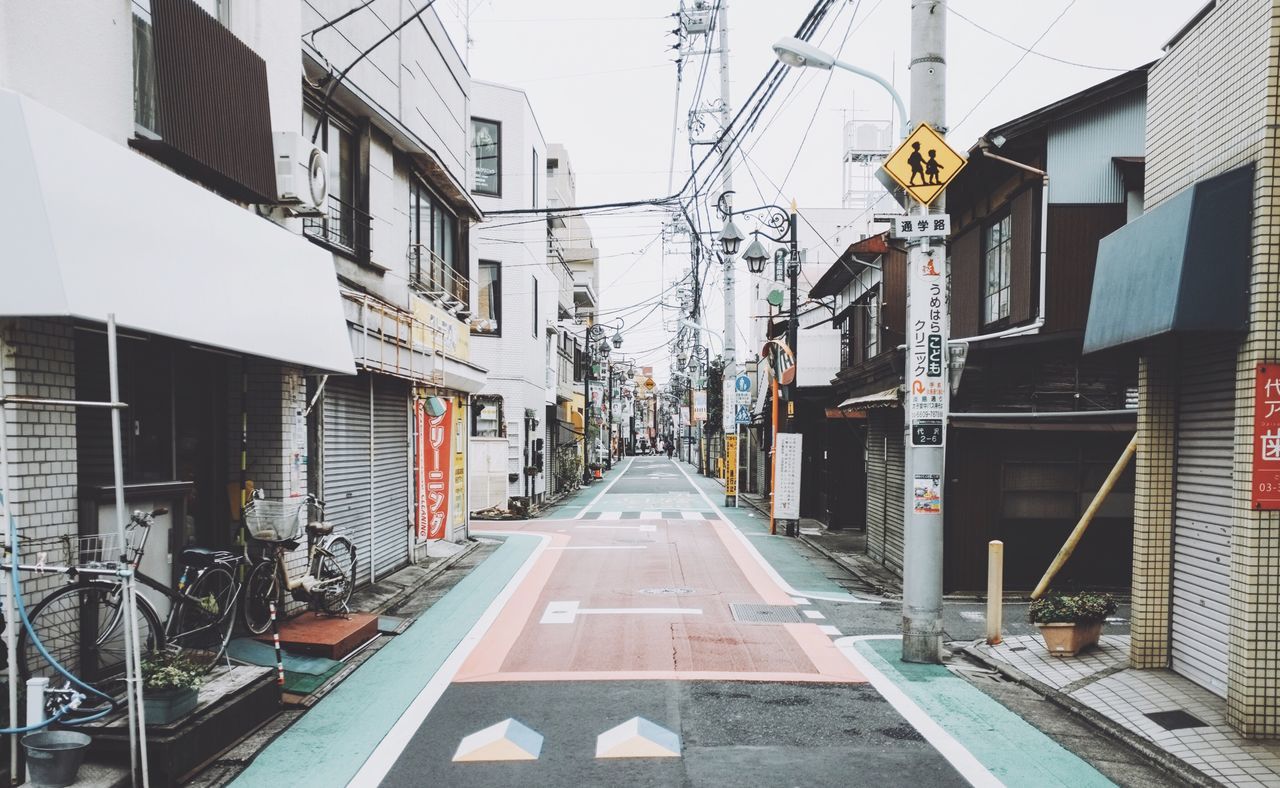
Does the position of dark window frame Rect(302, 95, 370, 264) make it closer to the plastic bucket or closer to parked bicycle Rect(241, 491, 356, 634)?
parked bicycle Rect(241, 491, 356, 634)

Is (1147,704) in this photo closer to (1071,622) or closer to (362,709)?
(1071,622)

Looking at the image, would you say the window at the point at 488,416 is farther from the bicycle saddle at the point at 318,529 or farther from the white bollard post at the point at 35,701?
the white bollard post at the point at 35,701

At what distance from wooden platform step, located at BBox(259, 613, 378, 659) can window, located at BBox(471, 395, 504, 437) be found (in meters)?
22.3

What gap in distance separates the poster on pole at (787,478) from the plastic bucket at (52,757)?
19.0 meters

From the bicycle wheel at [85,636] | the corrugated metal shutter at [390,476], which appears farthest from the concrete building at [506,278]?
the bicycle wheel at [85,636]

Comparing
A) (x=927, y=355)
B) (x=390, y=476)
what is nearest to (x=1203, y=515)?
(x=927, y=355)

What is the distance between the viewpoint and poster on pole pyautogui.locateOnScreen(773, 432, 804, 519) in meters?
23.1

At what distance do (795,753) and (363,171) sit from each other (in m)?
11.2

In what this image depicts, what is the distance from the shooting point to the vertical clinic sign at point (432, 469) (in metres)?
17.2

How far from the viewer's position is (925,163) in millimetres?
9766

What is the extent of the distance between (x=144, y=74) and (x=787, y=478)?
1848 cm

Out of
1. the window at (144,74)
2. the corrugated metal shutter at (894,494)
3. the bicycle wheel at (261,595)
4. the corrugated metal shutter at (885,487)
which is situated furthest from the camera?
the corrugated metal shutter at (885,487)

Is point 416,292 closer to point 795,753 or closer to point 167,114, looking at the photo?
point 167,114

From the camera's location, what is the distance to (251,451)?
33.7 ft
